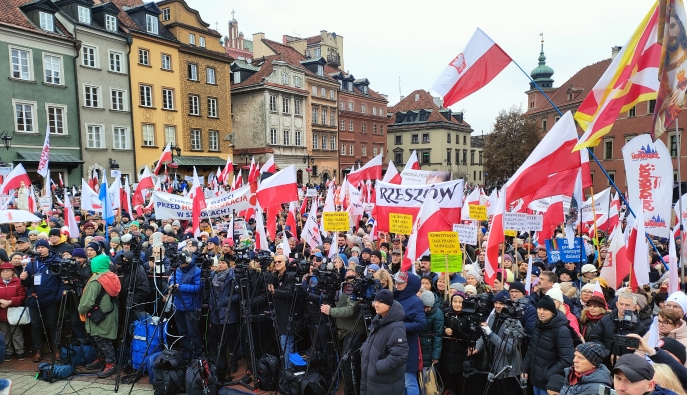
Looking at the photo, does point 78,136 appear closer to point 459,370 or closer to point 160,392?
point 160,392

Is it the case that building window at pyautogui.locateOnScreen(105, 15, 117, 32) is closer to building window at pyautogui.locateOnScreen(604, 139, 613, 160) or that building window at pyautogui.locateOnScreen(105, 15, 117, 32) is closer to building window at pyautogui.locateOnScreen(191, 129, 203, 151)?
building window at pyautogui.locateOnScreen(191, 129, 203, 151)

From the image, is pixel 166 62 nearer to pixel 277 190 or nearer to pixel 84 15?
pixel 84 15

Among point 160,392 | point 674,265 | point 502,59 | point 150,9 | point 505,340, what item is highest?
point 150,9

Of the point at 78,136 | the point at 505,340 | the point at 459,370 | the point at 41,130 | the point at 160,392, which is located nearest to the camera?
the point at 505,340

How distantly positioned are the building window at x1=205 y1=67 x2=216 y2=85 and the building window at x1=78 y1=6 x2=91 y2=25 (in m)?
9.96

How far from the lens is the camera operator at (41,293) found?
24.2 feet

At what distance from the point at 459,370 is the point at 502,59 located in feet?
16.8

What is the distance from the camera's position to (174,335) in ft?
23.5

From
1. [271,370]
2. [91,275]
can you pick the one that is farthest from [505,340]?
[91,275]

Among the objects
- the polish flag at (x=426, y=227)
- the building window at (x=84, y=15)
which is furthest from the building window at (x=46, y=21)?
the polish flag at (x=426, y=227)

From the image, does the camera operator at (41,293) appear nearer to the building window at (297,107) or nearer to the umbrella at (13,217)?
the umbrella at (13,217)

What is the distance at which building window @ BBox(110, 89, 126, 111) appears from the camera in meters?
32.0

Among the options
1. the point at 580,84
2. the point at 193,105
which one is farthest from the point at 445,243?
the point at 580,84

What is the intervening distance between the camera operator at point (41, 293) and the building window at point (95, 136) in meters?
26.4
